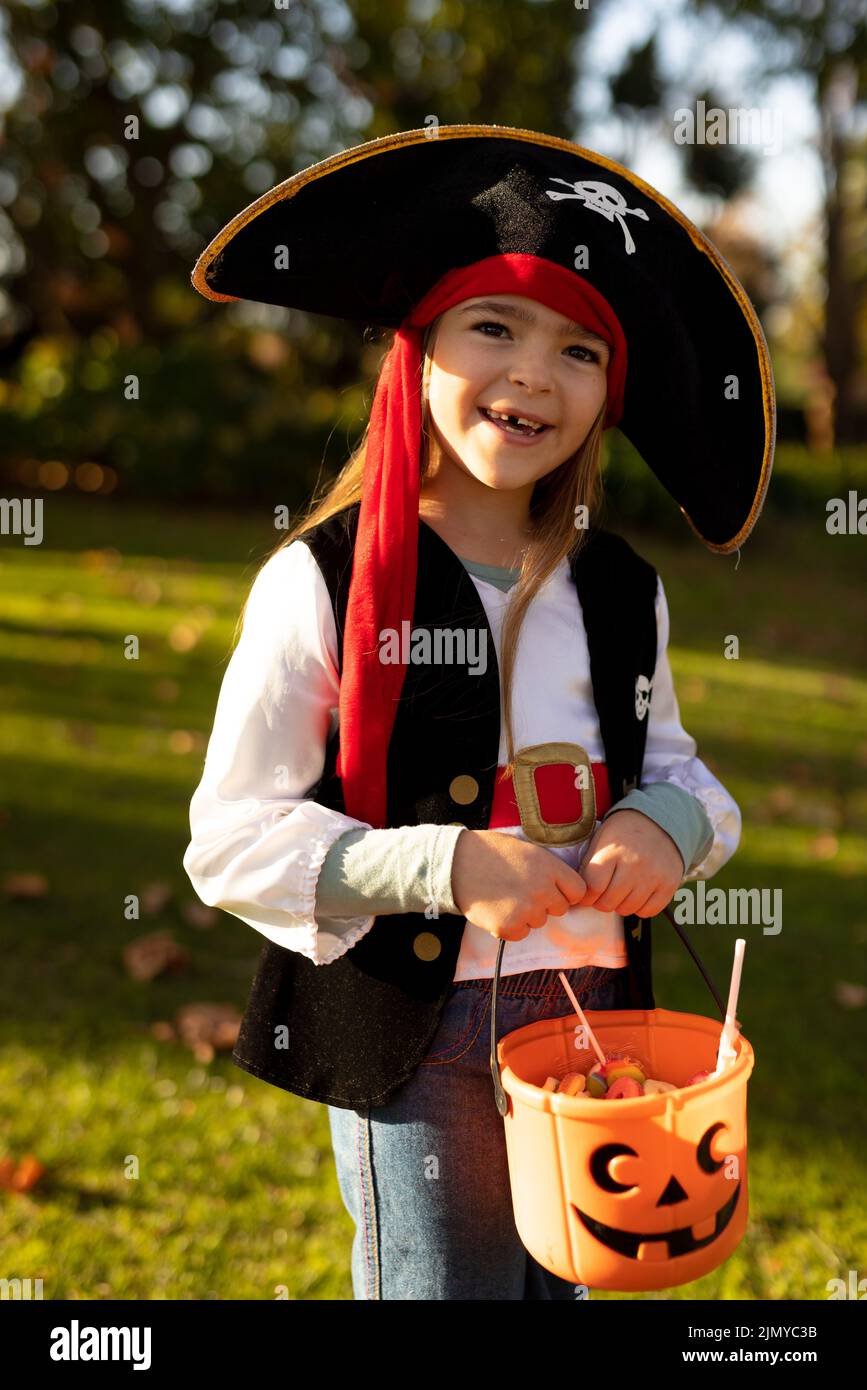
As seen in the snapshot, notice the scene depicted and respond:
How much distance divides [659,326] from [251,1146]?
7.35ft

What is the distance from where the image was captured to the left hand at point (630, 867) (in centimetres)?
176

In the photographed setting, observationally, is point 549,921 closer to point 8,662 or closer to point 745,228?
point 8,662

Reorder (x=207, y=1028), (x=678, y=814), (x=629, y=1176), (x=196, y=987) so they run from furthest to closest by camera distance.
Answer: (x=196, y=987)
(x=207, y=1028)
(x=678, y=814)
(x=629, y=1176)

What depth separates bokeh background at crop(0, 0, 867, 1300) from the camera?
3.06 meters

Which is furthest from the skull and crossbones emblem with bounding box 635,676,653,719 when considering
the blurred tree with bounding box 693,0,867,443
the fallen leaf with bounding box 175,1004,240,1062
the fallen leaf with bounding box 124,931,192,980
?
the blurred tree with bounding box 693,0,867,443

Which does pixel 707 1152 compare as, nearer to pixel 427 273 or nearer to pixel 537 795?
pixel 537 795

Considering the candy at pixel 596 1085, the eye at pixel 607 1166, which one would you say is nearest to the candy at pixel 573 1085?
the candy at pixel 596 1085

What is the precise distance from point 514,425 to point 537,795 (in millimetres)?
513

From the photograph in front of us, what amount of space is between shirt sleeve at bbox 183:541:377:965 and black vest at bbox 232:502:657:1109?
35mm

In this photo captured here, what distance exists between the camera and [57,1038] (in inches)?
141

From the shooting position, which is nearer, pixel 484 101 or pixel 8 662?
pixel 8 662

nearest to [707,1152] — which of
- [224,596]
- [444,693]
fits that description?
[444,693]

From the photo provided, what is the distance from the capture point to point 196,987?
3943 mm
